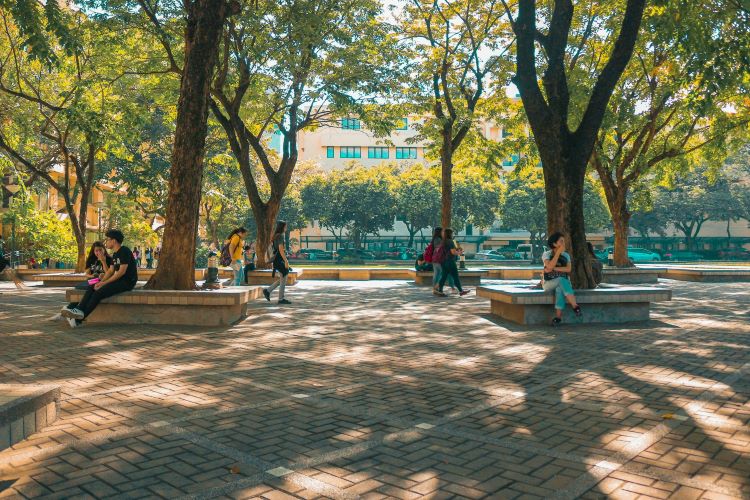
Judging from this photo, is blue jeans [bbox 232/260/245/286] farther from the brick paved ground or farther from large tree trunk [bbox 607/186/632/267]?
large tree trunk [bbox 607/186/632/267]

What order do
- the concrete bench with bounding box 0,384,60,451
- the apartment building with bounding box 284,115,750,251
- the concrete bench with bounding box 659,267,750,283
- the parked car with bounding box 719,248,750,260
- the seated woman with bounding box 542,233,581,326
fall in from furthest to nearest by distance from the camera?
1. the apartment building with bounding box 284,115,750,251
2. the parked car with bounding box 719,248,750,260
3. the concrete bench with bounding box 659,267,750,283
4. the seated woman with bounding box 542,233,581,326
5. the concrete bench with bounding box 0,384,60,451

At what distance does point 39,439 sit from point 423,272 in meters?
17.3

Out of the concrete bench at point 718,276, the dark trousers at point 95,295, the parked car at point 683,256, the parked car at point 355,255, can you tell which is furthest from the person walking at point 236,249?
the parked car at point 683,256

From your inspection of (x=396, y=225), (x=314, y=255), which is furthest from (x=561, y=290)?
(x=396, y=225)

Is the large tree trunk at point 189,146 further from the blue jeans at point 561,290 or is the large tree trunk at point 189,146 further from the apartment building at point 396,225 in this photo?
the apartment building at point 396,225

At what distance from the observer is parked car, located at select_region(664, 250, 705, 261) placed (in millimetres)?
59894

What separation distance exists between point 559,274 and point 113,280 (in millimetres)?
6962

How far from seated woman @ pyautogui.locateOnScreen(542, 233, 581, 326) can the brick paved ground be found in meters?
0.84

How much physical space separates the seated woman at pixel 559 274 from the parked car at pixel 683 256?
2145 inches

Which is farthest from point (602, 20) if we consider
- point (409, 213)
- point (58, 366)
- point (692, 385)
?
point (409, 213)

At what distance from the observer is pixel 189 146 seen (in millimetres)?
10633

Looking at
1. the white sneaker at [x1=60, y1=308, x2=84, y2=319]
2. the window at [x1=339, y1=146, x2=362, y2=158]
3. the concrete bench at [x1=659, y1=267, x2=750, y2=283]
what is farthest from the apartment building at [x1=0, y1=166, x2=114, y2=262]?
the window at [x1=339, y1=146, x2=362, y2=158]

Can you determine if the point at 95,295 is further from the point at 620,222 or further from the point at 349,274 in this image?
the point at 620,222

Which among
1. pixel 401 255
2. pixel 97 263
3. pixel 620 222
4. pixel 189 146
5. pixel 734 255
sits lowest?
pixel 734 255
